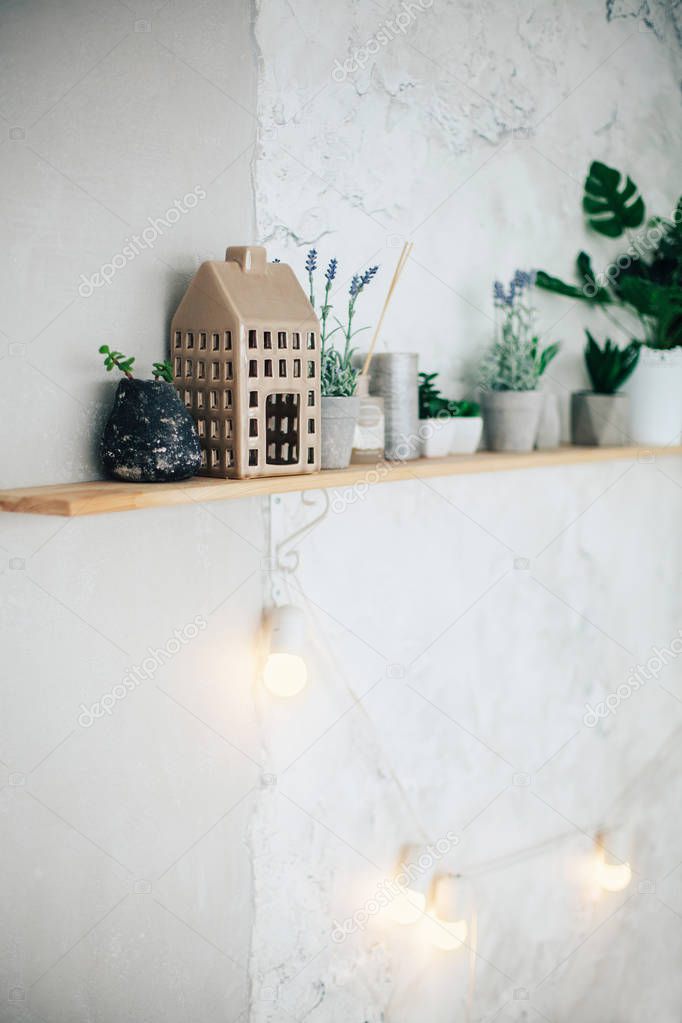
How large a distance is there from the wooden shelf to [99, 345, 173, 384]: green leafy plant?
0.44 feet

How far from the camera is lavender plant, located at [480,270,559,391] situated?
176 centimetres

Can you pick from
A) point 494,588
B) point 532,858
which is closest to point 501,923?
point 532,858

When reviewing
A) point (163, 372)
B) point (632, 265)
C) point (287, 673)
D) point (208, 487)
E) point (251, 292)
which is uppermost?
point (632, 265)

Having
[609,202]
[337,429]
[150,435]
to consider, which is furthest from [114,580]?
[609,202]

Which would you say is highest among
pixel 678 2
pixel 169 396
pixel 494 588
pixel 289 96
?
pixel 678 2

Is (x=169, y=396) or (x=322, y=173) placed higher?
(x=322, y=173)

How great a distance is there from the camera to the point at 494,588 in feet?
6.18

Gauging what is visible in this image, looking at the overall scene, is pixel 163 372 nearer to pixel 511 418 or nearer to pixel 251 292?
pixel 251 292

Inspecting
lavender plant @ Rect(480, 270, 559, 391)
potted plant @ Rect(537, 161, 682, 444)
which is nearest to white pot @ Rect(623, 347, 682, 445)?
potted plant @ Rect(537, 161, 682, 444)

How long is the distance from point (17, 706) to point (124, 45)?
83cm

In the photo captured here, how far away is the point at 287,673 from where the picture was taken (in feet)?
4.77

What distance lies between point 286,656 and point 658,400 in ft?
Result: 3.13

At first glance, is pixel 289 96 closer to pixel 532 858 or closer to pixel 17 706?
pixel 17 706

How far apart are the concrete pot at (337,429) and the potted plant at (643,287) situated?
71 centimetres
